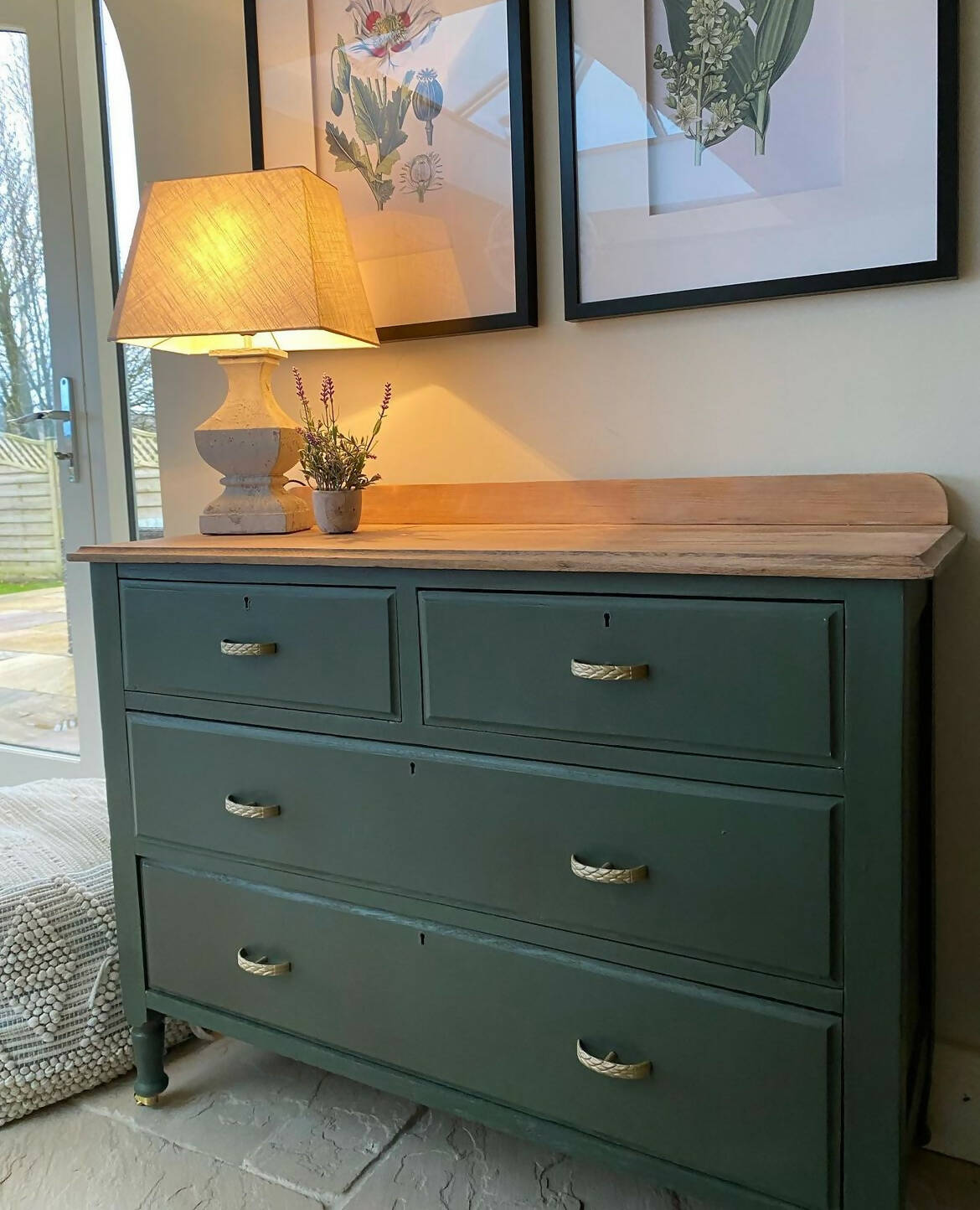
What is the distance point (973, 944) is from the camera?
149 centimetres

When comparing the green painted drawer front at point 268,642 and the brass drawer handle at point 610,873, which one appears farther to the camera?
the green painted drawer front at point 268,642

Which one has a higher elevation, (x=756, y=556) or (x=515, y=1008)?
(x=756, y=556)

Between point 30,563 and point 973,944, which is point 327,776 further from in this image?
point 30,563

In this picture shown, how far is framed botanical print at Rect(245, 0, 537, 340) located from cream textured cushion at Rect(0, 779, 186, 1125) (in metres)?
1.13

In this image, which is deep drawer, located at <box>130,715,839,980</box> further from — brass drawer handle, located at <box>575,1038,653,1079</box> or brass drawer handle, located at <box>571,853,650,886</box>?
brass drawer handle, located at <box>575,1038,653,1079</box>

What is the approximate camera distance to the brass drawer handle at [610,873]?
1.17 m

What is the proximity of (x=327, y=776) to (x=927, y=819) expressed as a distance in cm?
85

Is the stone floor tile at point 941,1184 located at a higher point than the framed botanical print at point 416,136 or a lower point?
lower

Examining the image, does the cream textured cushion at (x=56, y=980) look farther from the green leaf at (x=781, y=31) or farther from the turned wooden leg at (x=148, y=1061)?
the green leaf at (x=781, y=31)

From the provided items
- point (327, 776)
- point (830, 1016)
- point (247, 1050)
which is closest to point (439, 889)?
point (327, 776)

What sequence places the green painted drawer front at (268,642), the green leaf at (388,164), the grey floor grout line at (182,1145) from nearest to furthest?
the green painted drawer front at (268,642) → the grey floor grout line at (182,1145) → the green leaf at (388,164)

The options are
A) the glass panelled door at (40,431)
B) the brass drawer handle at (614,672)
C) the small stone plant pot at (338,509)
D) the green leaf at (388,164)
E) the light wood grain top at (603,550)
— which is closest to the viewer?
the light wood grain top at (603,550)

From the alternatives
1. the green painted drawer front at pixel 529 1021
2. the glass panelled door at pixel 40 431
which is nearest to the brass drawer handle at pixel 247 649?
the green painted drawer front at pixel 529 1021

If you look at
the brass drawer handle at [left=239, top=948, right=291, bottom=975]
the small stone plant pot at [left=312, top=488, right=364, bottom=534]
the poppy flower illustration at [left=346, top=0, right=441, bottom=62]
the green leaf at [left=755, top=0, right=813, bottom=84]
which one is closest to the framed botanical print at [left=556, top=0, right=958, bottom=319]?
the green leaf at [left=755, top=0, right=813, bottom=84]
